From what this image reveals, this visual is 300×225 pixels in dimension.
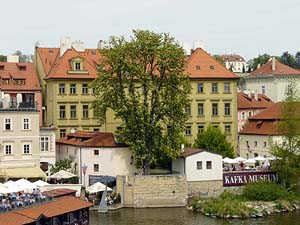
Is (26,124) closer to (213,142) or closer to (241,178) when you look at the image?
(213,142)

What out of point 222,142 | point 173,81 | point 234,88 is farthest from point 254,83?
point 173,81

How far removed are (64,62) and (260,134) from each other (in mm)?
21165

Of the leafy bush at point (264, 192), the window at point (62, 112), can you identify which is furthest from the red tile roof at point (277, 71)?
the leafy bush at point (264, 192)

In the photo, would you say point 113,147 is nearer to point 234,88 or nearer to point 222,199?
point 222,199

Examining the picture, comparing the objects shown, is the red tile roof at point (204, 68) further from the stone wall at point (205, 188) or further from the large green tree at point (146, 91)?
the stone wall at point (205, 188)

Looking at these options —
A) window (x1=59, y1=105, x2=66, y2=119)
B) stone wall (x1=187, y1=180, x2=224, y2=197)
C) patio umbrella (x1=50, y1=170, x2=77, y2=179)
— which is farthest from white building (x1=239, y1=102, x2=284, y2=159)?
patio umbrella (x1=50, y1=170, x2=77, y2=179)

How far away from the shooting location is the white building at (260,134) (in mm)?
66438

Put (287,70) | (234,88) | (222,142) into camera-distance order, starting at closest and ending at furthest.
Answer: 1. (222,142)
2. (234,88)
3. (287,70)

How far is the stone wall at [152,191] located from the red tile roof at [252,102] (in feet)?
105

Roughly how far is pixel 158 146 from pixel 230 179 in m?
6.48

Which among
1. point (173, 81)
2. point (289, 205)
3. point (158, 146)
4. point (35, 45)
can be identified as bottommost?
point (289, 205)

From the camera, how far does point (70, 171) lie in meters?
57.7

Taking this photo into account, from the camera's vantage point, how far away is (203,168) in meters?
55.1

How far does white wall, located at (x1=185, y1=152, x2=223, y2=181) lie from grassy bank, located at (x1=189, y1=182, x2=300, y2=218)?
1974 mm
